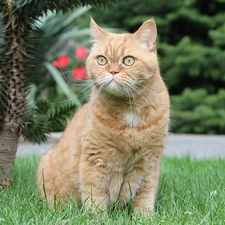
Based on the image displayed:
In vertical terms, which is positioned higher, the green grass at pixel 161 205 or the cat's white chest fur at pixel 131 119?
the cat's white chest fur at pixel 131 119

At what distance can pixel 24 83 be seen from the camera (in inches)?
151

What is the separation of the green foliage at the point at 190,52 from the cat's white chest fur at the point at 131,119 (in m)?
5.80

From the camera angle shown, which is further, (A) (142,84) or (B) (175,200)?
(B) (175,200)

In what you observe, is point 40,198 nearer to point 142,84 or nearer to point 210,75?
point 142,84

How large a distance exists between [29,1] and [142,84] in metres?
A: 0.92

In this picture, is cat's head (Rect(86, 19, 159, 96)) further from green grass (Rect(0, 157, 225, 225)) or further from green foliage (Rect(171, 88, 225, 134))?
green foliage (Rect(171, 88, 225, 134))

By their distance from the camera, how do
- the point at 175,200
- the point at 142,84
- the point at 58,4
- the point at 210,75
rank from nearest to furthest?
the point at 142,84
the point at 175,200
the point at 58,4
the point at 210,75

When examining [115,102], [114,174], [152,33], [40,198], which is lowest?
[40,198]

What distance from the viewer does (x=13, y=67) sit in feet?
12.4

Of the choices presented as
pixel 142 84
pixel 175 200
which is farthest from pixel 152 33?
pixel 175 200

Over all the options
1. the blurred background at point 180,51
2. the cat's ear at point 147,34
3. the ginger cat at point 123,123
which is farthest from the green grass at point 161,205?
the blurred background at point 180,51

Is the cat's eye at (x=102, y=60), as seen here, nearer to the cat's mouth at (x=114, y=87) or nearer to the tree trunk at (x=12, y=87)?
the cat's mouth at (x=114, y=87)

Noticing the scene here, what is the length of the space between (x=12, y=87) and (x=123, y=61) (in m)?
0.98

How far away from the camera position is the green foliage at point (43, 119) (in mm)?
4117
